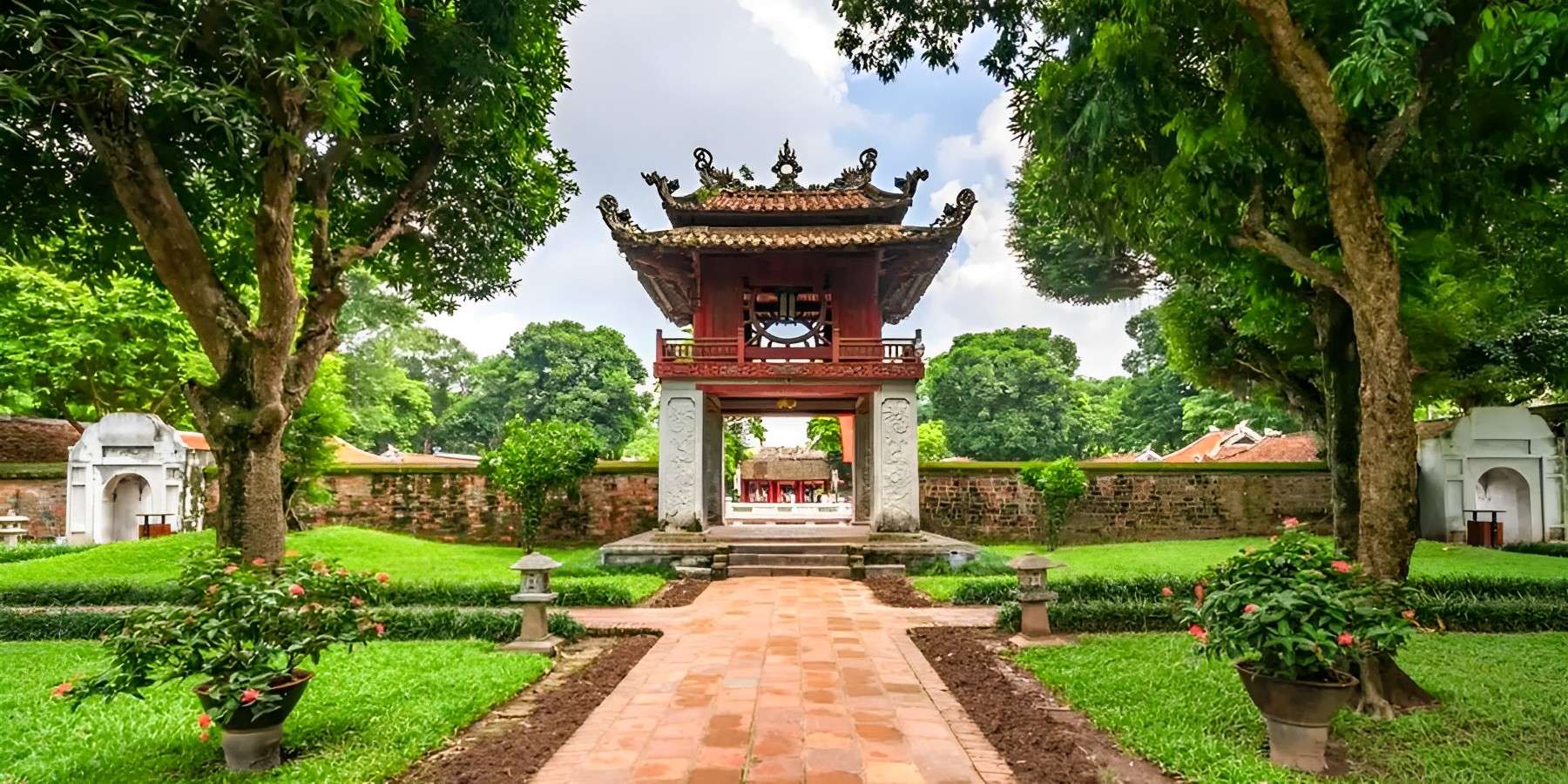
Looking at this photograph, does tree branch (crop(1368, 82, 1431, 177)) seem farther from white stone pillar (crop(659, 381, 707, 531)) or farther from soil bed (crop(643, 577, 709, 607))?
white stone pillar (crop(659, 381, 707, 531))

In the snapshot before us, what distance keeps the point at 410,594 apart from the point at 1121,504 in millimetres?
13438

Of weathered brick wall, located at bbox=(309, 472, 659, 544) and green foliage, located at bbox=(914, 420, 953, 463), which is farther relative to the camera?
green foliage, located at bbox=(914, 420, 953, 463)

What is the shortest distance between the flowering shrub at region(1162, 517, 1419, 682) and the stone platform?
23.9 feet

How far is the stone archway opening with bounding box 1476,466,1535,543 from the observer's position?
47.4 feet

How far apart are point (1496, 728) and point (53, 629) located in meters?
11.1

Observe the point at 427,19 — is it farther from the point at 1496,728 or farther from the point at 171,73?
the point at 1496,728

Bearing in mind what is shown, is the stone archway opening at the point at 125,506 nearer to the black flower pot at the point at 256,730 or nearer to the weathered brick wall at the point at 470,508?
the weathered brick wall at the point at 470,508

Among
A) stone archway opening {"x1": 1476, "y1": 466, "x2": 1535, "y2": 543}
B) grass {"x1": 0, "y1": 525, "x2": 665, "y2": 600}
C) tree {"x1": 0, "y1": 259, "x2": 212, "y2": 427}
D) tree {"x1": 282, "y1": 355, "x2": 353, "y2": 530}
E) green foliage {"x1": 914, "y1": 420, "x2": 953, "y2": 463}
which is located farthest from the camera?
green foliage {"x1": 914, "y1": 420, "x2": 953, "y2": 463}

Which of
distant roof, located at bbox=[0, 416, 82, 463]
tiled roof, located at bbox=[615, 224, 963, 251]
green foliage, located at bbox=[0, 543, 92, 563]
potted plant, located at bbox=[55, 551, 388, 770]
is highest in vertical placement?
tiled roof, located at bbox=[615, 224, 963, 251]

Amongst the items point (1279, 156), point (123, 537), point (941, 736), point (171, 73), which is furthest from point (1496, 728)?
point (123, 537)

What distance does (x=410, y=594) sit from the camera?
8.23m

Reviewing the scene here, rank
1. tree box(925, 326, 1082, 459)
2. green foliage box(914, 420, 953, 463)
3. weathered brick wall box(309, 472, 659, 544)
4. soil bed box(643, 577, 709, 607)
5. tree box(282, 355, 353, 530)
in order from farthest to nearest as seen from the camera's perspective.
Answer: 1. tree box(925, 326, 1082, 459)
2. green foliage box(914, 420, 953, 463)
3. weathered brick wall box(309, 472, 659, 544)
4. tree box(282, 355, 353, 530)
5. soil bed box(643, 577, 709, 607)

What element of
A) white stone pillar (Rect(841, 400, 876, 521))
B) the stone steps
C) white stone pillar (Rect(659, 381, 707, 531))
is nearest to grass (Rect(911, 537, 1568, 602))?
the stone steps

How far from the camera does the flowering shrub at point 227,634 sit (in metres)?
3.41
